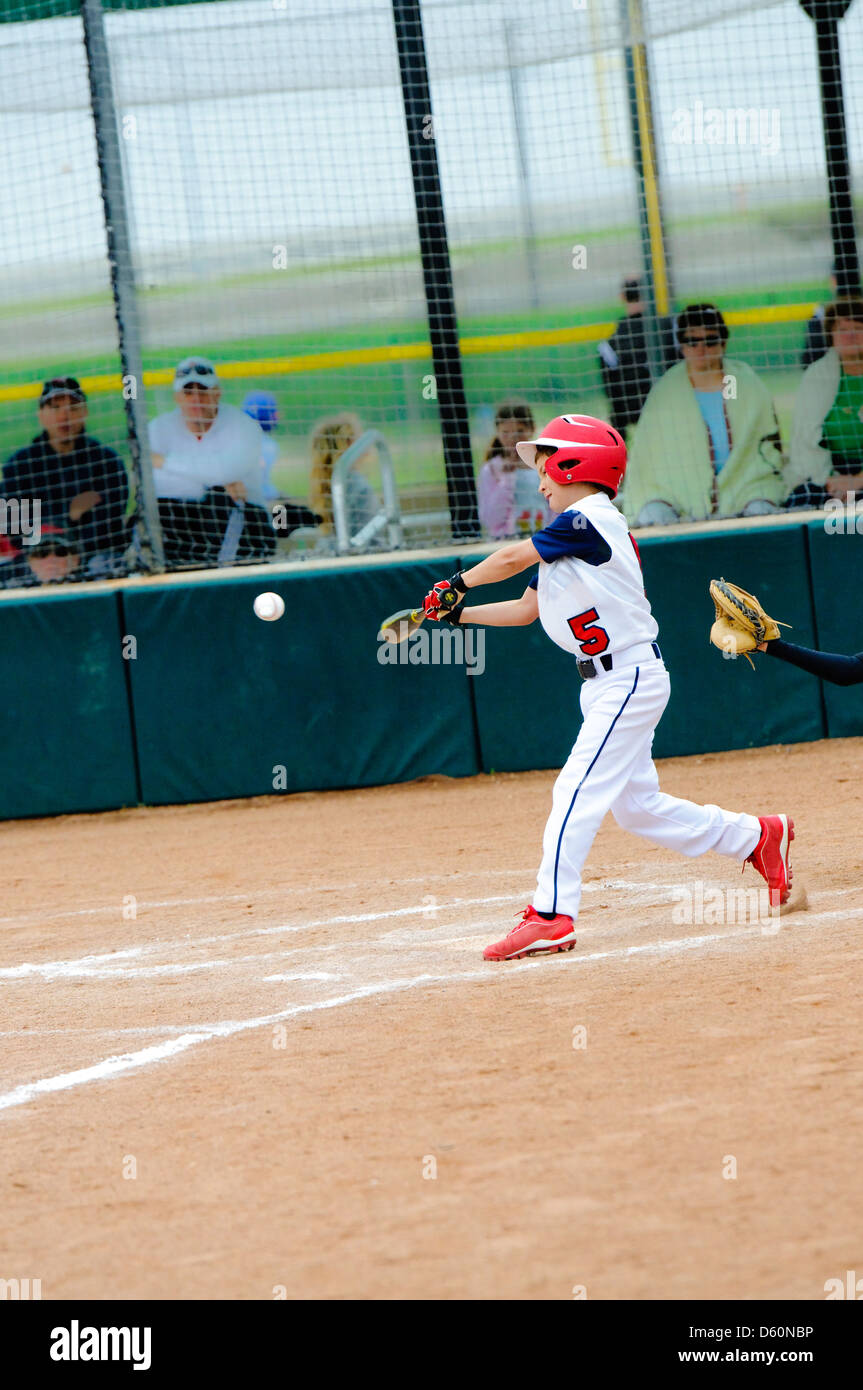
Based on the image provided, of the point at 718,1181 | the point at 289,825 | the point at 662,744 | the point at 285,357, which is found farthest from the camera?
the point at 285,357

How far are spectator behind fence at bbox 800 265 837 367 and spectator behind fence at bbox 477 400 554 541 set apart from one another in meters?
1.86

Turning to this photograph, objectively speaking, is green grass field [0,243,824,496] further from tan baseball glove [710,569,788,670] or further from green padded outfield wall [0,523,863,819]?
tan baseball glove [710,569,788,670]

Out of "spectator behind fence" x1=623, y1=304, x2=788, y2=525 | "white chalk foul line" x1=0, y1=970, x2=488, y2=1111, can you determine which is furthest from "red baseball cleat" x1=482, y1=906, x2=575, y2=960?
"spectator behind fence" x1=623, y1=304, x2=788, y2=525

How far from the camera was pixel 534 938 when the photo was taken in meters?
5.06

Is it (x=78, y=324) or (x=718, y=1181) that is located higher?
(x=78, y=324)

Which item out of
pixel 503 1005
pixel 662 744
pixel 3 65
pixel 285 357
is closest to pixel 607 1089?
pixel 503 1005

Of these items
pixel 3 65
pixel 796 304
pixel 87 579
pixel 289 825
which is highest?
pixel 3 65

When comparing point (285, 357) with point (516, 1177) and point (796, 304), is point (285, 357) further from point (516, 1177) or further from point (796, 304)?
point (516, 1177)

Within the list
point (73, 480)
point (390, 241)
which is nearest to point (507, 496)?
point (390, 241)

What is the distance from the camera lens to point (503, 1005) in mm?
4504

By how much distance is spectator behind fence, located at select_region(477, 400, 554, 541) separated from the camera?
33.1ft

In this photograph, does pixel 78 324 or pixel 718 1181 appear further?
pixel 78 324

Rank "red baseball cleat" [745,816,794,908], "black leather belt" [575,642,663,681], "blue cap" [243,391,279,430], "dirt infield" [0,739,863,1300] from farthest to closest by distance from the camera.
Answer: "blue cap" [243,391,279,430], "red baseball cleat" [745,816,794,908], "black leather belt" [575,642,663,681], "dirt infield" [0,739,863,1300]
